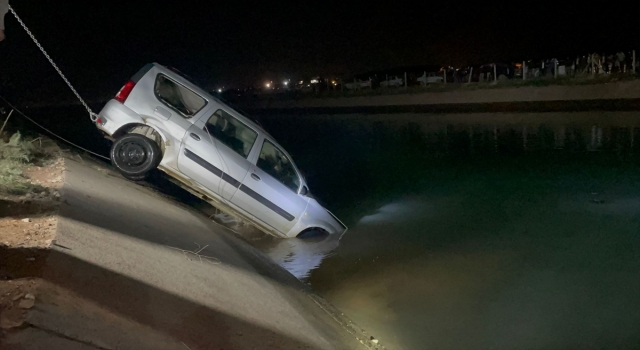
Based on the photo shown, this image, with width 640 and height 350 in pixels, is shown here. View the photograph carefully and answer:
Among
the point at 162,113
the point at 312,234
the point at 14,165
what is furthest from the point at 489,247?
the point at 14,165

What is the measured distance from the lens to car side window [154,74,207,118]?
29.9 ft

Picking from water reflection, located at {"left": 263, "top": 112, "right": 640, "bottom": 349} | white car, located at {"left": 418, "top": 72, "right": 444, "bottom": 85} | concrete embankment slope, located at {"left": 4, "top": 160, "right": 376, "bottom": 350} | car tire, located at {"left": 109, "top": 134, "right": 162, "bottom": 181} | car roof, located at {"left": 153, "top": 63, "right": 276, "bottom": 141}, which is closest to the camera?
concrete embankment slope, located at {"left": 4, "top": 160, "right": 376, "bottom": 350}

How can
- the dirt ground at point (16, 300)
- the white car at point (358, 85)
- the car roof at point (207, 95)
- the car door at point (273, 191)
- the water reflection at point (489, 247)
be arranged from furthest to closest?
the white car at point (358, 85), the car door at point (273, 191), the car roof at point (207, 95), the water reflection at point (489, 247), the dirt ground at point (16, 300)

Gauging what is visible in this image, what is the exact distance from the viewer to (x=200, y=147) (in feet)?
29.3

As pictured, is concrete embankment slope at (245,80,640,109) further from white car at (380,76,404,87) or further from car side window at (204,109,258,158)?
car side window at (204,109,258,158)

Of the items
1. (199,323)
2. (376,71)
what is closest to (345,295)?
(199,323)

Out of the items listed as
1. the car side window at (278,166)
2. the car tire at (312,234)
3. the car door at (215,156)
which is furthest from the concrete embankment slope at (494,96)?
the car door at (215,156)

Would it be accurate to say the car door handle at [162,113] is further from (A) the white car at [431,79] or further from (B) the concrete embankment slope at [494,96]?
(A) the white car at [431,79]

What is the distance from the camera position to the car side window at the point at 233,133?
367 inches

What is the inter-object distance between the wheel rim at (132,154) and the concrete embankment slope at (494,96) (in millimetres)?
30412

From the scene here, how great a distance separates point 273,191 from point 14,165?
385 cm

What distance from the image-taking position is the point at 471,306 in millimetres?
7230

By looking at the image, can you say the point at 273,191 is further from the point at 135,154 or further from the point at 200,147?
the point at 135,154

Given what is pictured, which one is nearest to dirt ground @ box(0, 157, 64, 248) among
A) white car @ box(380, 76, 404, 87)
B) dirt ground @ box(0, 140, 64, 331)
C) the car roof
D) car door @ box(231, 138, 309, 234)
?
dirt ground @ box(0, 140, 64, 331)
